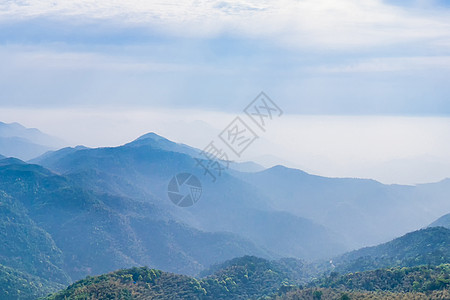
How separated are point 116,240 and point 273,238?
155 ft

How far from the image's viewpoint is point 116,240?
92.0 m

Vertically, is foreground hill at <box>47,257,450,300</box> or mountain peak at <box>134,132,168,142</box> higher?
mountain peak at <box>134,132,168,142</box>

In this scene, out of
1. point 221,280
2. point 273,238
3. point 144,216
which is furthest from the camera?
point 273,238

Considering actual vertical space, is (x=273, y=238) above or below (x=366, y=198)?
below

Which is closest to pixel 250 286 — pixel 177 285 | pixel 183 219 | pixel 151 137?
pixel 177 285

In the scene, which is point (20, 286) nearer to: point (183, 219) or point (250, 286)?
point (250, 286)

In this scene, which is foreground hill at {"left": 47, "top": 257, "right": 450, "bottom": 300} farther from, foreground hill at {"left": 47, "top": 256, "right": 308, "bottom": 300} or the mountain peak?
the mountain peak

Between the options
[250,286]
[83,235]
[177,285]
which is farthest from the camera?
[83,235]

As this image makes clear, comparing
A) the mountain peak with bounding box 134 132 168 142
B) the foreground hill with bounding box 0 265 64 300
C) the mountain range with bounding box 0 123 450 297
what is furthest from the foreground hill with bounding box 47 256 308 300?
the mountain peak with bounding box 134 132 168 142

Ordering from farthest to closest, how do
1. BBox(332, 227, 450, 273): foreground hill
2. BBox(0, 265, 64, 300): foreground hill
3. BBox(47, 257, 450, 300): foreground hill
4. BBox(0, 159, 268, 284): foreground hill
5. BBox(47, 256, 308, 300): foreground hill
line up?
BBox(0, 159, 268, 284): foreground hill < BBox(0, 265, 64, 300): foreground hill < BBox(332, 227, 450, 273): foreground hill < BBox(47, 256, 308, 300): foreground hill < BBox(47, 257, 450, 300): foreground hill

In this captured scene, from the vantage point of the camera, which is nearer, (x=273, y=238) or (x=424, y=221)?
(x=273, y=238)

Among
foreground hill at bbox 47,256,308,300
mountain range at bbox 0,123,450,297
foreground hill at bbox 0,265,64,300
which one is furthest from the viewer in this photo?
mountain range at bbox 0,123,450,297

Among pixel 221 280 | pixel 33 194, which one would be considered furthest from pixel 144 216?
pixel 221 280

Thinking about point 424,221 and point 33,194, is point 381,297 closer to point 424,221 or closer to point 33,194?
point 33,194
